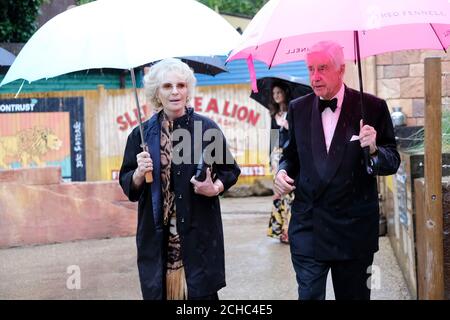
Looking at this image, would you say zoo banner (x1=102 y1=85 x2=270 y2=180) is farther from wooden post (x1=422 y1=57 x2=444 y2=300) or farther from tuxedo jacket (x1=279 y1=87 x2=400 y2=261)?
wooden post (x1=422 y1=57 x2=444 y2=300)

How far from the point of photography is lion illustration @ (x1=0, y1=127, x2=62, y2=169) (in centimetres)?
1343

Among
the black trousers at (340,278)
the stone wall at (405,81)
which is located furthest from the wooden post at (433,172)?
the stone wall at (405,81)

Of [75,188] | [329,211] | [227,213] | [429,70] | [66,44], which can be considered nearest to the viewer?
[429,70]

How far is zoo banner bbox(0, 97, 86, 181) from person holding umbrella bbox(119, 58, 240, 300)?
9.89m

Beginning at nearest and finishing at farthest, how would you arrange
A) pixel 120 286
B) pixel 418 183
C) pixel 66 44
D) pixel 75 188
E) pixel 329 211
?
pixel 329 211
pixel 66 44
pixel 418 183
pixel 120 286
pixel 75 188

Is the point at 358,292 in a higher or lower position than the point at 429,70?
lower

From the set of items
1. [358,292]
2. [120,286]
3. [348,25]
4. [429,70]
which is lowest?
[120,286]

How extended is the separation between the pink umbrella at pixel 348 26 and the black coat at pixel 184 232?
0.69 m

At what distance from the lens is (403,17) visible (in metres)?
3.29

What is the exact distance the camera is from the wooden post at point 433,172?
10.5 feet

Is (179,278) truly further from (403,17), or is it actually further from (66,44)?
(403,17)

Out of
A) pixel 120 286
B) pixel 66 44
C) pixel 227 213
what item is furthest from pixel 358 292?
pixel 227 213

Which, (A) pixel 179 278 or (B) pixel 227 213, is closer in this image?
(A) pixel 179 278
